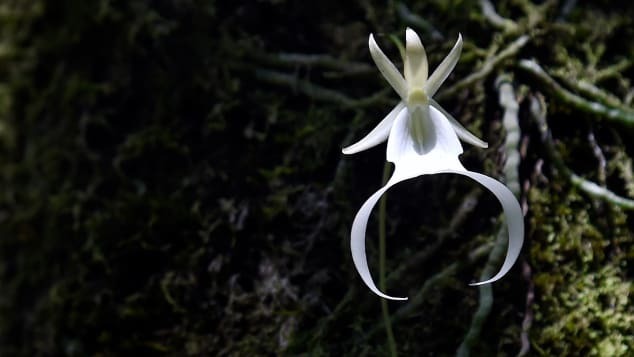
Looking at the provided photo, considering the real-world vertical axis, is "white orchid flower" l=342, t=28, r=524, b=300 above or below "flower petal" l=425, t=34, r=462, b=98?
below

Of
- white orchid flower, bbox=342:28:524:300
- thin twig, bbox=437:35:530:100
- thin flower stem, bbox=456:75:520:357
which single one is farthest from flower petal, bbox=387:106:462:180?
thin twig, bbox=437:35:530:100

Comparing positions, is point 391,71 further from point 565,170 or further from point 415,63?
point 565,170

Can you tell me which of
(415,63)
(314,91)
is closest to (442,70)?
(415,63)

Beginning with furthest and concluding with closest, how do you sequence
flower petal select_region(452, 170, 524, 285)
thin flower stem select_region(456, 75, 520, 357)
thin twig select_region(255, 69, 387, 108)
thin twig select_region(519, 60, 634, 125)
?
thin twig select_region(255, 69, 387, 108), thin twig select_region(519, 60, 634, 125), thin flower stem select_region(456, 75, 520, 357), flower petal select_region(452, 170, 524, 285)

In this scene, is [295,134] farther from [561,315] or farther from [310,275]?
[561,315]

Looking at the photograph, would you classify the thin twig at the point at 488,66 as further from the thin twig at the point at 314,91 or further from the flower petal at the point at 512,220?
the flower petal at the point at 512,220

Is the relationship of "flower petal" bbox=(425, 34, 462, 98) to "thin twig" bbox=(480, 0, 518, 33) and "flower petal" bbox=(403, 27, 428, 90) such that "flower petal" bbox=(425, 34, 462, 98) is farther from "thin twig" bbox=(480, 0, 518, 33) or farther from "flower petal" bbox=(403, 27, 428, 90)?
"thin twig" bbox=(480, 0, 518, 33)

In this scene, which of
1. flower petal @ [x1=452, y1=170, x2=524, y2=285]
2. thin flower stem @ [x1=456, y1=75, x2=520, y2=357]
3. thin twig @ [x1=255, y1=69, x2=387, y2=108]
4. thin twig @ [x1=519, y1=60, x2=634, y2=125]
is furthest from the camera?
thin twig @ [x1=255, y1=69, x2=387, y2=108]

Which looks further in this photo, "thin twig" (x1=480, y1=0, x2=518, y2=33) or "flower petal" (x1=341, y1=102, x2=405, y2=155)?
"thin twig" (x1=480, y1=0, x2=518, y2=33)

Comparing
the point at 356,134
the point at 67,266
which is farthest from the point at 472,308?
the point at 67,266
